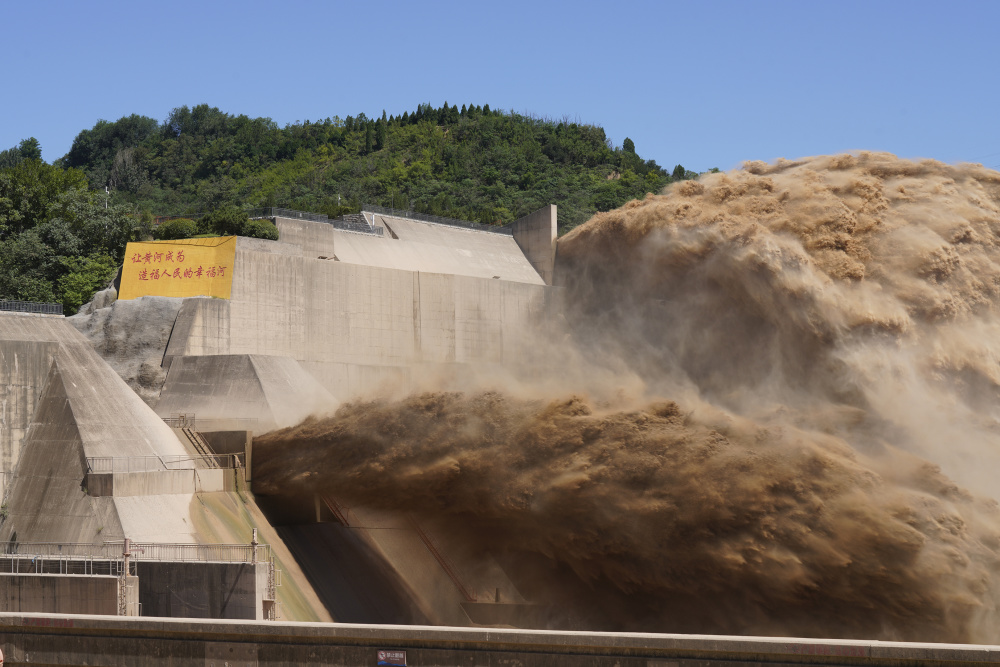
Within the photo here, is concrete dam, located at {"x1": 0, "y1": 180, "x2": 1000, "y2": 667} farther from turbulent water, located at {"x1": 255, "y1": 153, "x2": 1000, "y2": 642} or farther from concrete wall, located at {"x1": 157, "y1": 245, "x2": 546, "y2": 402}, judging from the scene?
turbulent water, located at {"x1": 255, "y1": 153, "x2": 1000, "y2": 642}

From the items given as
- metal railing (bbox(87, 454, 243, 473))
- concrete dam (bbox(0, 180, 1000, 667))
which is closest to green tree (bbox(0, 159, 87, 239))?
concrete dam (bbox(0, 180, 1000, 667))

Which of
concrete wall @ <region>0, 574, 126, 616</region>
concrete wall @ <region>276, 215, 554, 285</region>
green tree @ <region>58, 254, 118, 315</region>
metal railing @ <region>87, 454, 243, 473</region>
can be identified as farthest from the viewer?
green tree @ <region>58, 254, 118, 315</region>

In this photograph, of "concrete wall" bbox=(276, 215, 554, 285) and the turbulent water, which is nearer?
the turbulent water

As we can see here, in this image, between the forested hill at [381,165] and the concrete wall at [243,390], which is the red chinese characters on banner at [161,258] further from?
the forested hill at [381,165]

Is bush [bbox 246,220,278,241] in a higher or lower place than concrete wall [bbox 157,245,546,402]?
higher

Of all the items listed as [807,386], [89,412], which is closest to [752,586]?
[807,386]

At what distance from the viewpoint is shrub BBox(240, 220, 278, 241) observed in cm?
5319

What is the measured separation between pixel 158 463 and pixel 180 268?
16312 millimetres

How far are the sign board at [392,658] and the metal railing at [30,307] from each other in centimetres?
2478

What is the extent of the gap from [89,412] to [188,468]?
149 inches

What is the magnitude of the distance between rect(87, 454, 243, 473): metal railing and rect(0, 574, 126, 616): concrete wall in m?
4.76

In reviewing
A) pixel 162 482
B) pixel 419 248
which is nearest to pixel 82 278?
pixel 419 248

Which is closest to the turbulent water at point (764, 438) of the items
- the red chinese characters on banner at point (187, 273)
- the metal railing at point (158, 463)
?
the metal railing at point (158, 463)

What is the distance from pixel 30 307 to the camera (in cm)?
3772
